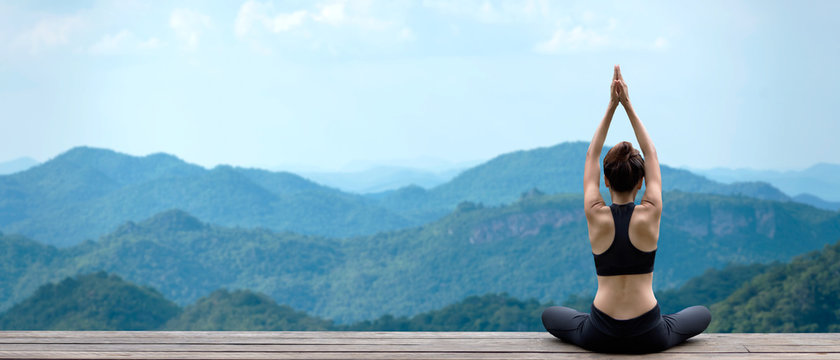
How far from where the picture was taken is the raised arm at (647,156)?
3.04m

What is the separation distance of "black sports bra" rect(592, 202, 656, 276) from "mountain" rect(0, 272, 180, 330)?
37.3 m

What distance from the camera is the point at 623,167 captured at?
9.87 feet

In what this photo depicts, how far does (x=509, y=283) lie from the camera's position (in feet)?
167

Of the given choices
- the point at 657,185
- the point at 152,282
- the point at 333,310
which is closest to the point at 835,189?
the point at 333,310

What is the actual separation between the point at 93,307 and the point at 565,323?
127 feet

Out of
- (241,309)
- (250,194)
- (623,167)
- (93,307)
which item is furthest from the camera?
(250,194)

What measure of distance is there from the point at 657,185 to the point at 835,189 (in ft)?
277

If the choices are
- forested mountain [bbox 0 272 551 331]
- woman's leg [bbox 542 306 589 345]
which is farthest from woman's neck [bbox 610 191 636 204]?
forested mountain [bbox 0 272 551 331]

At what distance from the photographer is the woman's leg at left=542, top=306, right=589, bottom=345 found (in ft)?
10.8

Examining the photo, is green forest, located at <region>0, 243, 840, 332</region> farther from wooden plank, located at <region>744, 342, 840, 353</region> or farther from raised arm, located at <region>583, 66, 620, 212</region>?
raised arm, located at <region>583, 66, 620, 212</region>

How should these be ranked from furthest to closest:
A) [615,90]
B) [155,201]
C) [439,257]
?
[155,201] → [439,257] → [615,90]

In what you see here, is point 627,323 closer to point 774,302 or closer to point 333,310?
point 774,302

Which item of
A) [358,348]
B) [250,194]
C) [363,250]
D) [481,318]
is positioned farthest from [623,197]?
[250,194]

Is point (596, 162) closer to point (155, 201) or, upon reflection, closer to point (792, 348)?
point (792, 348)
